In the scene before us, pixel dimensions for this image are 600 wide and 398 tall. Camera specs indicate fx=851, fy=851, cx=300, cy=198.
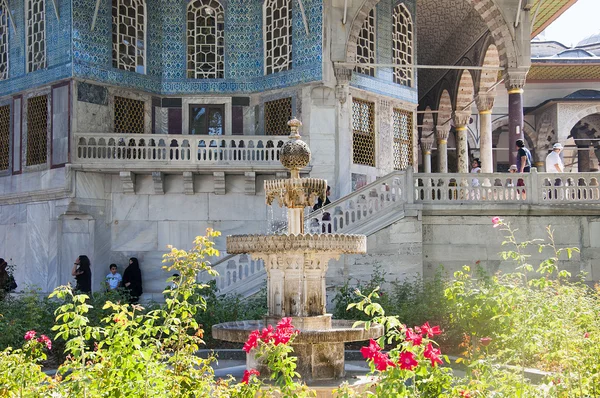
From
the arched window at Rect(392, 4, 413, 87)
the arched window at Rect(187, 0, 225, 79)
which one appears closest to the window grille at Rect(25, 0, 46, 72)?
the arched window at Rect(187, 0, 225, 79)

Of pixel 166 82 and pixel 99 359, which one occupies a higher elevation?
pixel 166 82

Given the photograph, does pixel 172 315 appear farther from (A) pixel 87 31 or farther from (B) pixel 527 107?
(B) pixel 527 107

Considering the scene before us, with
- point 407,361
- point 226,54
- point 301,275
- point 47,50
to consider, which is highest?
point 226,54

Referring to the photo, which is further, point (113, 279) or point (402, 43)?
point (402, 43)

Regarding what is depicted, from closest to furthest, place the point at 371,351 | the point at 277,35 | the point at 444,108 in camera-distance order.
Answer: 1. the point at 371,351
2. the point at 277,35
3. the point at 444,108

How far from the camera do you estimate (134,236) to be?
59.5ft

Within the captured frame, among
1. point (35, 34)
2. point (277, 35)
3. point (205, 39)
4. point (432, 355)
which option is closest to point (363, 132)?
point (277, 35)

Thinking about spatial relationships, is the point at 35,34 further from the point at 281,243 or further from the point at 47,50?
the point at 281,243

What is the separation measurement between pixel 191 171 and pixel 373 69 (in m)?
4.96

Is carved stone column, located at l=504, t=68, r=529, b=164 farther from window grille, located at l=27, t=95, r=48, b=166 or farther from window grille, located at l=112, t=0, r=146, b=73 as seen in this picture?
window grille, located at l=27, t=95, r=48, b=166

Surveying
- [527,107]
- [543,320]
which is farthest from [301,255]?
[527,107]

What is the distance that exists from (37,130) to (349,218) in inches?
303

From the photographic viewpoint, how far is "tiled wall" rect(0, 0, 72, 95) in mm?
17922

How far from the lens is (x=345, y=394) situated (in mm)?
5195
